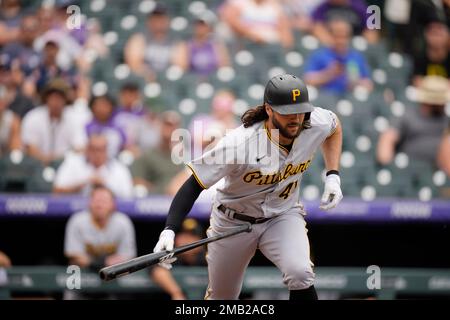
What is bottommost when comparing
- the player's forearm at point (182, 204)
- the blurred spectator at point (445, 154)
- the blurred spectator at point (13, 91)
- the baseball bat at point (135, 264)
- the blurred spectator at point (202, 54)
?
the baseball bat at point (135, 264)

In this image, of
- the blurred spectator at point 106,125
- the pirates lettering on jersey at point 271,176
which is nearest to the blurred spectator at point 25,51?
the blurred spectator at point 106,125

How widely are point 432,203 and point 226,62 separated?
2.39m

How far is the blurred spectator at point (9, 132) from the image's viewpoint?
7.53 m

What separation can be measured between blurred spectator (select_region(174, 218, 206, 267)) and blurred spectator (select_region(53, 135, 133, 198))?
27.9 inches

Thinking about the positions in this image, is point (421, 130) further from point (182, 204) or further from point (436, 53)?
point (182, 204)

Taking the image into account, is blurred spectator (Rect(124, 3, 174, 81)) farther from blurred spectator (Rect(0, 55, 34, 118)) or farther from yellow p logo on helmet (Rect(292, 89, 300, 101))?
yellow p logo on helmet (Rect(292, 89, 300, 101))

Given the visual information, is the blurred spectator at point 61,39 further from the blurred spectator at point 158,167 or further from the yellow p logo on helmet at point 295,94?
the yellow p logo on helmet at point 295,94

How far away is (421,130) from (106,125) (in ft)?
9.37

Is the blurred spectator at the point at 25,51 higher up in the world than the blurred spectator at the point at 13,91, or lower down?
higher up

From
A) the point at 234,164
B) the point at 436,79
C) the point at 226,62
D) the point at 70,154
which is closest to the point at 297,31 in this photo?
A: the point at 226,62

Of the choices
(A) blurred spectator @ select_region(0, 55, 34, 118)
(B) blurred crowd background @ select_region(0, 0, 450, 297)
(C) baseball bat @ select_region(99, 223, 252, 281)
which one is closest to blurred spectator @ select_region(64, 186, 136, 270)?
(B) blurred crowd background @ select_region(0, 0, 450, 297)

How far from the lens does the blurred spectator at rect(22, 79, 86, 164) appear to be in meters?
7.45

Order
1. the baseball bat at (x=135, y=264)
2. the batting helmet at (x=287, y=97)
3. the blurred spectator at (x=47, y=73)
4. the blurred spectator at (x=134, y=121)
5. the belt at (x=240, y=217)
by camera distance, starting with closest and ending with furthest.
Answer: the baseball bat at (x=135, y=264), the batting helmet at (x=287, y=97), the belt at (x=240, y=217), the blurred spectator at (x=134, y=121), the blurred spectator at (x=47, y=73)

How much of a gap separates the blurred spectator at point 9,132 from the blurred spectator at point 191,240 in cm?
187
